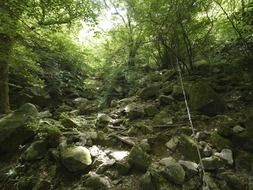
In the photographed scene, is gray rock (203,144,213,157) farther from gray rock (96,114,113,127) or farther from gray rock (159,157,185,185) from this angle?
gray rock (96,114,113,127)

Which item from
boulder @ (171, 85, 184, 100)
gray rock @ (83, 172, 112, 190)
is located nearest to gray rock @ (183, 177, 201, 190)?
gray rock @ (83, 172, 112, 190)

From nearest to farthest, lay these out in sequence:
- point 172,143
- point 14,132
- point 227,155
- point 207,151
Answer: point 227,155 < point 207,151 < point 172,143 < point 14,132

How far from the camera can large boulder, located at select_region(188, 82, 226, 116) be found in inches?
164

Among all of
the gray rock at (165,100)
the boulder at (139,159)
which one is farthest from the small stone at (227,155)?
the gray rock at (165,100)

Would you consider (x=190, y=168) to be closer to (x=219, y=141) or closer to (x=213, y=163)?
(x=213, y=163)

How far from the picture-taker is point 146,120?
467cm

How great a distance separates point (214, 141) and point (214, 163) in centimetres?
52

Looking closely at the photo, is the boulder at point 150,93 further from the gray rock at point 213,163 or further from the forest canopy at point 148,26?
the gray rock at point 213,163

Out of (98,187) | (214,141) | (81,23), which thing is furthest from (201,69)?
(98,187)

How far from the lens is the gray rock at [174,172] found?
279cm

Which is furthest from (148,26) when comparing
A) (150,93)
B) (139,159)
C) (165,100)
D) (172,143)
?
(139,159)

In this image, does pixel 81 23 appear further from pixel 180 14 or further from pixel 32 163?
pixel 32 163

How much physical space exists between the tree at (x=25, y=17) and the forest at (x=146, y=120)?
0.02 meters

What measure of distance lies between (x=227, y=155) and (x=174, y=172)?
33.3 inches
